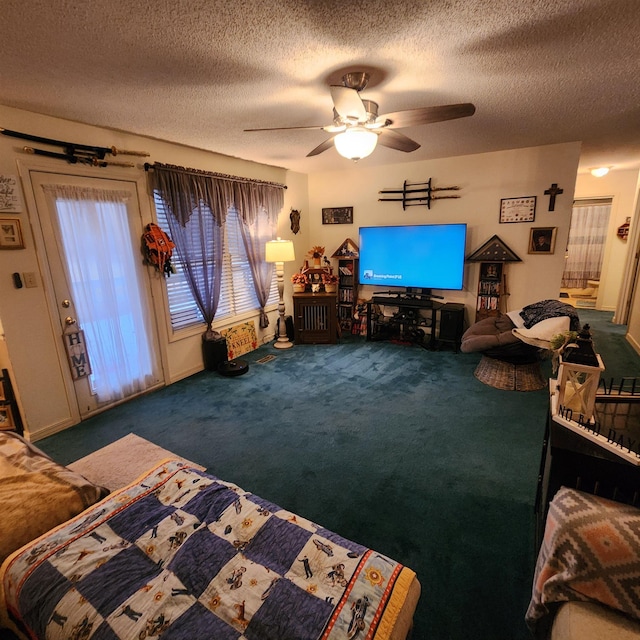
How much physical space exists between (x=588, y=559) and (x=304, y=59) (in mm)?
2387

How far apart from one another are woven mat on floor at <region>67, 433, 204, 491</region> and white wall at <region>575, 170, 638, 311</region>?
7.22 m

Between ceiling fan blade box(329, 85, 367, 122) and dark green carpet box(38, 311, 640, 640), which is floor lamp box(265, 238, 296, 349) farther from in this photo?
ceiling fan blade box(329, 85, 367, 122)

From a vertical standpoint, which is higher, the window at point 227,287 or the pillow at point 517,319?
the window at point 227,287

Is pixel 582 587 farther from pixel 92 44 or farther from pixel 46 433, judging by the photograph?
pixel 46 433

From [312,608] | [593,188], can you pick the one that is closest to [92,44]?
[312,608]

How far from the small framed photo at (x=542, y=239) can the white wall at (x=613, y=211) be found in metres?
2.90

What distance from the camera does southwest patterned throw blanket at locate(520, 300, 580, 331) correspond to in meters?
3.10

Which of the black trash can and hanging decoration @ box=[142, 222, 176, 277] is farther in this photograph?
the black trash can

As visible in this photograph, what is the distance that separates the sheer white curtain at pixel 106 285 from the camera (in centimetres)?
285

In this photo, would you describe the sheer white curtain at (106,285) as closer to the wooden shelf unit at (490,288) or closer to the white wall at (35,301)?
the white wall at (35,301)

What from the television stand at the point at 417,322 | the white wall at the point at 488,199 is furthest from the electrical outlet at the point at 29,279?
the television stand at the point at 417,322

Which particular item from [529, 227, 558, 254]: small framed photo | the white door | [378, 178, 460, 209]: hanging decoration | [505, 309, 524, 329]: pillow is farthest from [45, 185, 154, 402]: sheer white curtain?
[529, 227, 558, 254]: small framed photo

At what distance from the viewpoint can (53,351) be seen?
2.82 metres

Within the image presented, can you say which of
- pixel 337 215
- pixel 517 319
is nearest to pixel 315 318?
pixel 337 215
